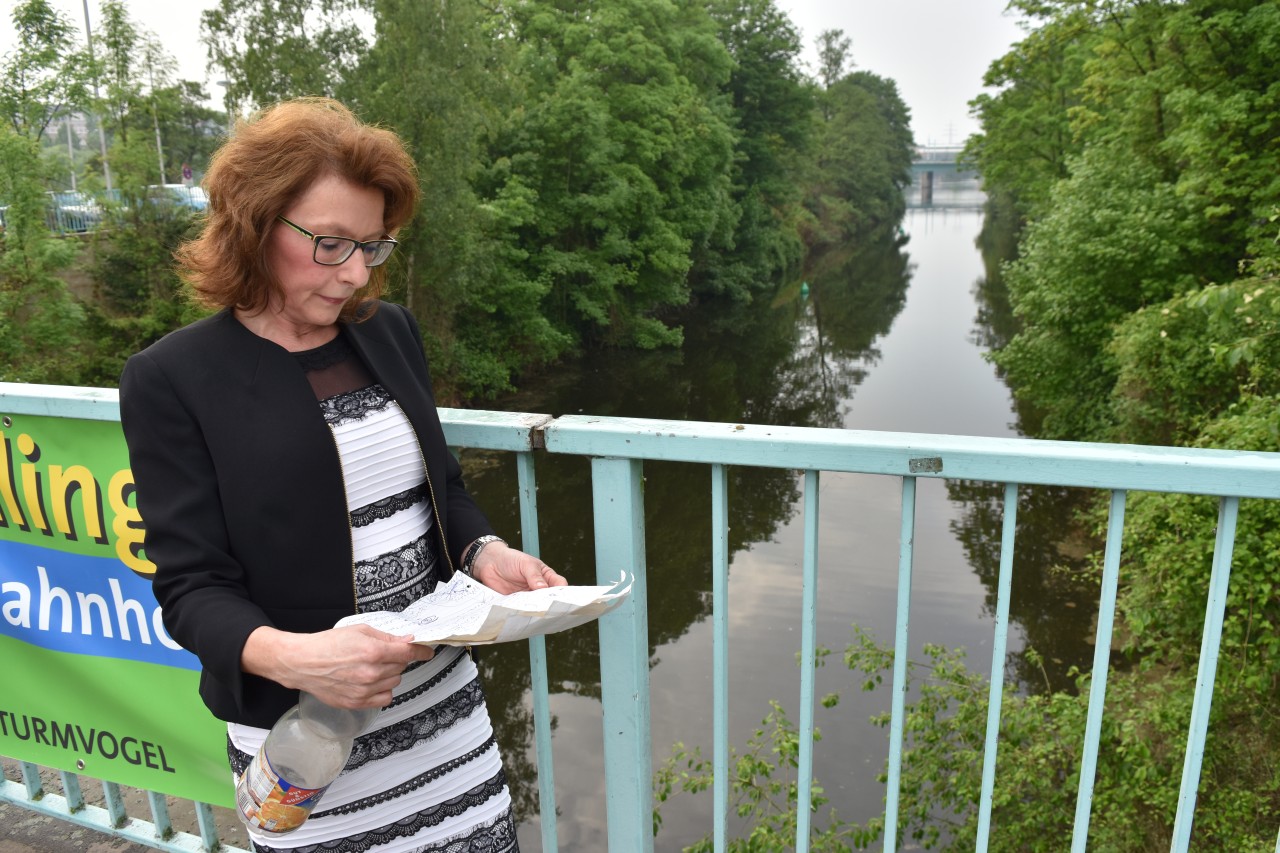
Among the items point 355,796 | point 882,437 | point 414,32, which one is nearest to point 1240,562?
point 882,437

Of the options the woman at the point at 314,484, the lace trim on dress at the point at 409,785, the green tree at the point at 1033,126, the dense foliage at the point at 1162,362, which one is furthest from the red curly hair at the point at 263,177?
the green tree at the point at 1033,126

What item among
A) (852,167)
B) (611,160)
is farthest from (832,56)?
(611,160)

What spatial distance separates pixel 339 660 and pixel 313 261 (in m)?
0.58

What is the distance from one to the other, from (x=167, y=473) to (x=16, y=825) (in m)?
1.95

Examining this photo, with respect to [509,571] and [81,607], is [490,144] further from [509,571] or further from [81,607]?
[509,571]

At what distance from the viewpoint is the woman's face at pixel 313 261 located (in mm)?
1411

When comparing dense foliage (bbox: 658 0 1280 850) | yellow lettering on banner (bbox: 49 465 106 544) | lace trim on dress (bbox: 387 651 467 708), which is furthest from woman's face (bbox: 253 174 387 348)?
dense foliage (bbox: 658 0 1280 850)

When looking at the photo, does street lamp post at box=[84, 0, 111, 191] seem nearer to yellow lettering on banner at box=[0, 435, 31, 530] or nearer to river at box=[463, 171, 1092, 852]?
river at box=[463, 171, 1092, 852]

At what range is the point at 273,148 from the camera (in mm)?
1373

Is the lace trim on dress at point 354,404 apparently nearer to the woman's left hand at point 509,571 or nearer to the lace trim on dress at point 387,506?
the lace trim on dress at point 387,506

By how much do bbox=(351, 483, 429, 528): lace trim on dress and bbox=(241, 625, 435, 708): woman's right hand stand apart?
0.24m

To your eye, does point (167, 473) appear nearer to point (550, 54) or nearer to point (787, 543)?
point (787, 543)

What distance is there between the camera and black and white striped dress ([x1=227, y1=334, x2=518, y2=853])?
1496 millimetres

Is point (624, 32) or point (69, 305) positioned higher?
point (624, 32)
